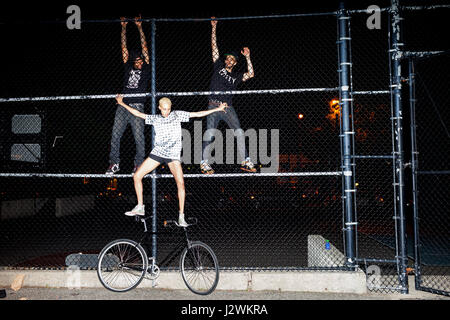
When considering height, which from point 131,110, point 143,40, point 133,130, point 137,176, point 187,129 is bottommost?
point 137,176

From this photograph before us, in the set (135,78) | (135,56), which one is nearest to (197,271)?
(135,78)

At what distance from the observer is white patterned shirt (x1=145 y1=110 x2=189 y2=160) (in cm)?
501

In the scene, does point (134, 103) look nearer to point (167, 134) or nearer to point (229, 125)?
point (167, 134)

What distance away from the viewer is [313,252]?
616 cm

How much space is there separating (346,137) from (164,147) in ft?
9.52

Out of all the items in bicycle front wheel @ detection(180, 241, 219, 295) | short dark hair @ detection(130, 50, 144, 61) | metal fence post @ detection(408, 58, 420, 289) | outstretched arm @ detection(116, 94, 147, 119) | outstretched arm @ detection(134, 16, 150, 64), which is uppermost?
outstretched arm @ detection(134, 16, 150, 64)

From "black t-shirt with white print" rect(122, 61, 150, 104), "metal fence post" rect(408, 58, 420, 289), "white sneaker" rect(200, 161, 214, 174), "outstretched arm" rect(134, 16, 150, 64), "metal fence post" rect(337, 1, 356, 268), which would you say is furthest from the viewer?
"black t-shirt with white print" rect(122, 61, 150, 104)

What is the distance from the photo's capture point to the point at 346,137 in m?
4.80

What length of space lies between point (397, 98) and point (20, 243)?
1086 cm

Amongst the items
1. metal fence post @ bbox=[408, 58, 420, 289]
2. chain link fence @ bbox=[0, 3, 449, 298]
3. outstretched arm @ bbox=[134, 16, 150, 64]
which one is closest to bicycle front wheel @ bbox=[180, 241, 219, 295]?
chain link fence @ bbox=[0, 3, 449, 298]

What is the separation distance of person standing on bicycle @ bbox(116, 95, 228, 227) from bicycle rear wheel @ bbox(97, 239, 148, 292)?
541 mm

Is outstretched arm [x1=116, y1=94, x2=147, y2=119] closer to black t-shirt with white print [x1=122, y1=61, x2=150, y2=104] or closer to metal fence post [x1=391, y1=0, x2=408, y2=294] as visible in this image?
black t-shirt with white print [x1=122, y1=61, x2=150, y2=104]

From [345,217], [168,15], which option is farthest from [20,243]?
[345,217]
